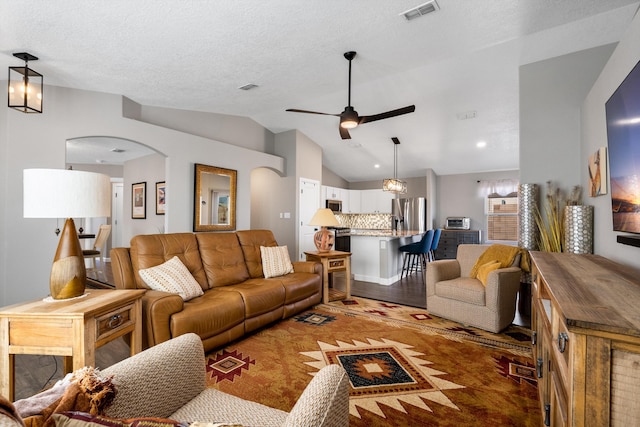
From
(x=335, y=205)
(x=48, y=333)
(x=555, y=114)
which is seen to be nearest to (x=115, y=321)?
(x=48, y=333)

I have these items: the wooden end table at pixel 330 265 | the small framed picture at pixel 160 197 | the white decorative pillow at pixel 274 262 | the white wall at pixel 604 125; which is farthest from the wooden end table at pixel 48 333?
the small framed picture at pixel 160 197

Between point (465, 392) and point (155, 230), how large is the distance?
5746 mm

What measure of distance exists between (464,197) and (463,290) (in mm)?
5334

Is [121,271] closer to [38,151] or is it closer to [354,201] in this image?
[38,151]

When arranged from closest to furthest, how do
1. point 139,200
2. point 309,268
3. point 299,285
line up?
point 299,285, point 309,268, point 139,200

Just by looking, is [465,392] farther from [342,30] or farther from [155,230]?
[155,230]

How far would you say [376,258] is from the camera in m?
5.19

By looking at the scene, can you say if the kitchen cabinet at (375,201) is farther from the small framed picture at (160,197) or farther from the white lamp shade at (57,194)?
the white lamp shade at (57,194)

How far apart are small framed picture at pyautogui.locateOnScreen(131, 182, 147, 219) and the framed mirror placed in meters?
2.10

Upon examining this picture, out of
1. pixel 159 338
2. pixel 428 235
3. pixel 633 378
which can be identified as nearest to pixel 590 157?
pixel 633 378

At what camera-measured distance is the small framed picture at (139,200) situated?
605 cm

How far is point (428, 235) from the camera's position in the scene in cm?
557

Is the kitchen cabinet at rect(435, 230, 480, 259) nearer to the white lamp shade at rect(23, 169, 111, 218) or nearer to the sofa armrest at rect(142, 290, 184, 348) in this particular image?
the sofa armrest at rect(142, 290, 184, 348)

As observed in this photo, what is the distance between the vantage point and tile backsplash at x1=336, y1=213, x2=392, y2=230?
8508 millimetres
